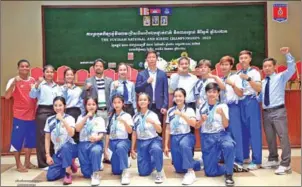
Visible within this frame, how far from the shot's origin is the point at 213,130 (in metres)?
4.02

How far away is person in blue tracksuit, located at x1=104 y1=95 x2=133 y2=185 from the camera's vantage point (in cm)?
400

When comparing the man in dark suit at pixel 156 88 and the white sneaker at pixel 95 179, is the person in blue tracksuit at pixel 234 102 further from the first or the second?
the white sneaker at pixel 95 179

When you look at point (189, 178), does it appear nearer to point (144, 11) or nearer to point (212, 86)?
point (212, 86)

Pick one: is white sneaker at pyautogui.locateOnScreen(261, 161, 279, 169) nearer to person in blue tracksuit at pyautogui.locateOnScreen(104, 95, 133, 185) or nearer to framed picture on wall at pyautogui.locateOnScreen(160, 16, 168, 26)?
person in blue tracksuit at pyautogui.locateOnScreen(104, 95, 133, 185)

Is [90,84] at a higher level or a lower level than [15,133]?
higher

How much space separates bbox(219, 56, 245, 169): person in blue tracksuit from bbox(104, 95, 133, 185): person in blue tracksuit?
104 centimetres

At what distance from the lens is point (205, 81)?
434 centimetres

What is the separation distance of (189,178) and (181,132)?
1.56ft

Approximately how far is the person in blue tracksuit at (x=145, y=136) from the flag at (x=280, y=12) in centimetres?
371

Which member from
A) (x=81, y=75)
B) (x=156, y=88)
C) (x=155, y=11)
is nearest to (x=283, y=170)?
(x=156, y=88)

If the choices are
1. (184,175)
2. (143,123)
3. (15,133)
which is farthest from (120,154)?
(15,133)

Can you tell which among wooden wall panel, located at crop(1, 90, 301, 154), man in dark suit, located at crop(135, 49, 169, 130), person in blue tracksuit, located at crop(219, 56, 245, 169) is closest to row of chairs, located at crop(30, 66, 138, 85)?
wooden wall panel, located at crop(1, 90, 301, 154)

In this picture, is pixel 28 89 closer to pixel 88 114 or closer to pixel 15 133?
pixel 15 133

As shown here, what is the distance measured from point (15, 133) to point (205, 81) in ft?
6.93
